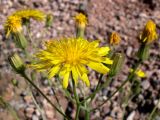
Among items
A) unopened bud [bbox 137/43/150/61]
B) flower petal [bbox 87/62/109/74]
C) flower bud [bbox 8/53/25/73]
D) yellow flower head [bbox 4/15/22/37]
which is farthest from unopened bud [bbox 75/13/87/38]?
flower petal [bbox 87/62/109/74]

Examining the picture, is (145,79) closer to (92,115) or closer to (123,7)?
(92,115)

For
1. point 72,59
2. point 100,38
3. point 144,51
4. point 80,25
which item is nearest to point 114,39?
point 144,51

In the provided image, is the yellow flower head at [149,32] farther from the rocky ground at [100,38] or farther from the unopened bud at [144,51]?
the rocky ground at [100,38]

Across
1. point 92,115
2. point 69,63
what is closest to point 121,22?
point 92,115

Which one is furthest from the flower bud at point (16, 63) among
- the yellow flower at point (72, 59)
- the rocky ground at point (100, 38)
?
the rocky ground at point (100, 38)

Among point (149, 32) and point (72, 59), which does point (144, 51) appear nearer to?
point (149, 32)

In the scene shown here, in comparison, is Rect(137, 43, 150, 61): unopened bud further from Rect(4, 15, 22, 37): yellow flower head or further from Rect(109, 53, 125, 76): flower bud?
Rect(4, 15, 22, 37): yellow flower head
